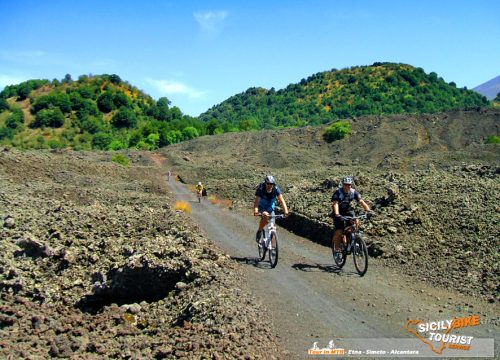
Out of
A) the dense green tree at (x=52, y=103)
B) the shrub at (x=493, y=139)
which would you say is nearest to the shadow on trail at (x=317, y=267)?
the shrub at (x=493, y=139)

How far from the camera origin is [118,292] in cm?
947

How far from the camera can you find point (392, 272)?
34.5ft

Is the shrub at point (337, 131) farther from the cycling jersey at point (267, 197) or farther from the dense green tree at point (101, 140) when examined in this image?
Result: the cycling jersey at point (267, 197)

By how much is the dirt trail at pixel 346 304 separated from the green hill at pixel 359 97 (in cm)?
9022

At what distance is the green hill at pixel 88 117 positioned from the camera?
90625 millimetres

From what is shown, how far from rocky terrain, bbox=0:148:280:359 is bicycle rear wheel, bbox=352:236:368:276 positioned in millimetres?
2499

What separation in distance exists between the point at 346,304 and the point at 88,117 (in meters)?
107

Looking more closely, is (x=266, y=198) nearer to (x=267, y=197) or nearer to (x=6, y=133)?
(x=267, y=197)

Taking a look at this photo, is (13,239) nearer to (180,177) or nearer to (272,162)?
(180,177)

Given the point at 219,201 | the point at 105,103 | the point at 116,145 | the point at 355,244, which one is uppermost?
the point at 105,103

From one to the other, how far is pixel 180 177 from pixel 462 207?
1350 inches

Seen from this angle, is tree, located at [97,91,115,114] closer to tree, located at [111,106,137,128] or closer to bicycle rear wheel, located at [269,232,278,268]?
tree, located at [111,106,137,128]

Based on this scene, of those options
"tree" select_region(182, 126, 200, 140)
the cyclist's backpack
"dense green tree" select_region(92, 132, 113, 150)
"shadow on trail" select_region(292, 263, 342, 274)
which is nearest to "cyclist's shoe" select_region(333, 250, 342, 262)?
"shadow on trail" select_region(292, 263, 342, 274)

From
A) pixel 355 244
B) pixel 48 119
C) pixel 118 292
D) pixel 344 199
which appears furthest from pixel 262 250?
pixel 48 119
